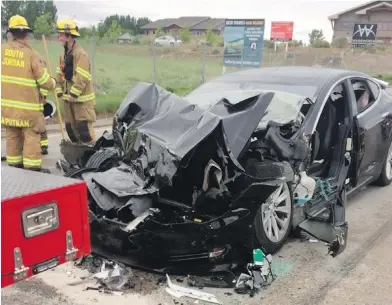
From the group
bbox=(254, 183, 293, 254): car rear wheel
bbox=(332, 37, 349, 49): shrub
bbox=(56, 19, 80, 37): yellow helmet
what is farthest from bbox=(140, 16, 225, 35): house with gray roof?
bbox=(254, 183, 293, 254): car rear wheel

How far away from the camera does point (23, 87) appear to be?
5.30 m

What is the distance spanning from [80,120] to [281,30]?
1567 inches

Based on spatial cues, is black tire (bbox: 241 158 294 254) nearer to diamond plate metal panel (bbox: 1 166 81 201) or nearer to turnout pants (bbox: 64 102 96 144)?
diamond plate metal panel (bbox: 1 166 81 201)

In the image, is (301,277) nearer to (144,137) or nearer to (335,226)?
(335,226)

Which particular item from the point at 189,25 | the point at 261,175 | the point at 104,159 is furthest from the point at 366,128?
the point at 189,25

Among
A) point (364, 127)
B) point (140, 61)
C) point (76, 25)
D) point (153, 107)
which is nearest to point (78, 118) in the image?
point (76, 25)

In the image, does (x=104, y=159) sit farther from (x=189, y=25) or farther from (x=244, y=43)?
(x=189, y=25)

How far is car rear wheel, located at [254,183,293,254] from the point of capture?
3523mm

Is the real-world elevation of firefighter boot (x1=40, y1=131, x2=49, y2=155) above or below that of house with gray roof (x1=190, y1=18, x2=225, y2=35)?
below

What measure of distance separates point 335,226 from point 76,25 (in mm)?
4623

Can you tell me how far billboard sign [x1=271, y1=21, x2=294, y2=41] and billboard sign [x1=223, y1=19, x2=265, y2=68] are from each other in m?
21.7

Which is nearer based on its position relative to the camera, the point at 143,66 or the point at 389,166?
the point at 389,166

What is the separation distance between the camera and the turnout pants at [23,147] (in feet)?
17.7

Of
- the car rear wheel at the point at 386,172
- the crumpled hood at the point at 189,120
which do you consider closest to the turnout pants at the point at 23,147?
the crumpled hood at the point at 189,120
